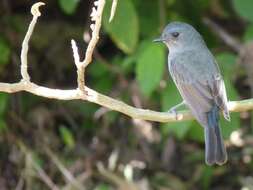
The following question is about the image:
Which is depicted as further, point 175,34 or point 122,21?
point 175,34

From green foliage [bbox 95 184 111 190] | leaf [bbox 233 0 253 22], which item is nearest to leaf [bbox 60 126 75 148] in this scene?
green foliage [bbox 95 184 111 190]

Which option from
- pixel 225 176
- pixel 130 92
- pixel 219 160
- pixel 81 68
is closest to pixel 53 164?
pixel 130 92

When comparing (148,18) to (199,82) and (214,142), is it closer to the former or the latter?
(199,82)

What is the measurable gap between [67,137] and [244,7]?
2.20 m

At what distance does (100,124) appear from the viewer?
757 cm

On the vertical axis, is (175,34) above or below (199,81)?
above

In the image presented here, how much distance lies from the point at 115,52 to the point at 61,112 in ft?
2.61

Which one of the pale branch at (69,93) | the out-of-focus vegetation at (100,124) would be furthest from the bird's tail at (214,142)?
the out-of-focus vegetation at (100,124)

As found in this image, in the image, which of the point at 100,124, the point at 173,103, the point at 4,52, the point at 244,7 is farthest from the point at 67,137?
the point at 244,7

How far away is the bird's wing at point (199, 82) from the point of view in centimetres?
521

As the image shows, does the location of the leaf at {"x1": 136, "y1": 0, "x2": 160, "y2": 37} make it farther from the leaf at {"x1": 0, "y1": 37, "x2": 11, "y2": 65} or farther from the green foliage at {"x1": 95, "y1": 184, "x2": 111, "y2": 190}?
the green foliage at {"x1": 95, "y1": 184, "x2": 111, "y2": 190}

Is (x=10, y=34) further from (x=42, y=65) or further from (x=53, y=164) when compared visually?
(x=53, y=164)

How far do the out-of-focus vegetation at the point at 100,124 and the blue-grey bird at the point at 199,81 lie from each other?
18.9 inches

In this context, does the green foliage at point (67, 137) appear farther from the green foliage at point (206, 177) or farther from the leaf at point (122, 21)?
the leaf at point (122, 21)
